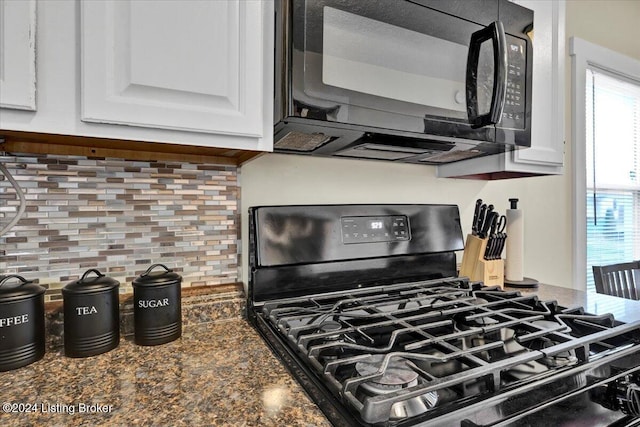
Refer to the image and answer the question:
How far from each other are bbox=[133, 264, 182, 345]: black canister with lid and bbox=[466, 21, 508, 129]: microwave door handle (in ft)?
2.87

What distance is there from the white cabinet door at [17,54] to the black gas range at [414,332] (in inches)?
21.1

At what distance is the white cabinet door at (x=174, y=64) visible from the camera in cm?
60

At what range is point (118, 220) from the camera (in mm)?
884

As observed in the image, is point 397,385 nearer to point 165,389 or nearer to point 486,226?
point 165,389

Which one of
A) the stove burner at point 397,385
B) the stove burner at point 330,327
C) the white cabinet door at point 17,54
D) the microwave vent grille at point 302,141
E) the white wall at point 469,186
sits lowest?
the stove burner at point 397,385

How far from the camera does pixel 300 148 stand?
1.00 metres

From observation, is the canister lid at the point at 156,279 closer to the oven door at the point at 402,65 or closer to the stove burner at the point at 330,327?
the stove burner at the point at 330,327

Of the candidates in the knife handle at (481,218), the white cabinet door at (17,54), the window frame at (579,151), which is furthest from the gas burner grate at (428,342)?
the window frame at (579,151)

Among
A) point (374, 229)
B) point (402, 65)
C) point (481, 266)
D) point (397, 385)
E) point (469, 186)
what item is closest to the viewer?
point (397, 385)

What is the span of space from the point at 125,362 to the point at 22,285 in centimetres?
26

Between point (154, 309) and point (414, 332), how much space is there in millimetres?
593

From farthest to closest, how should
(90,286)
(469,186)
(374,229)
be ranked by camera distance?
(469,186) → (374,229) → (90,286)

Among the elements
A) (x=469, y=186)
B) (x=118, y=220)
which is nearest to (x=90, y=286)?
(x=118, y=220)

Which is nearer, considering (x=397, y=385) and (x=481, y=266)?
(x=397, y=385)
